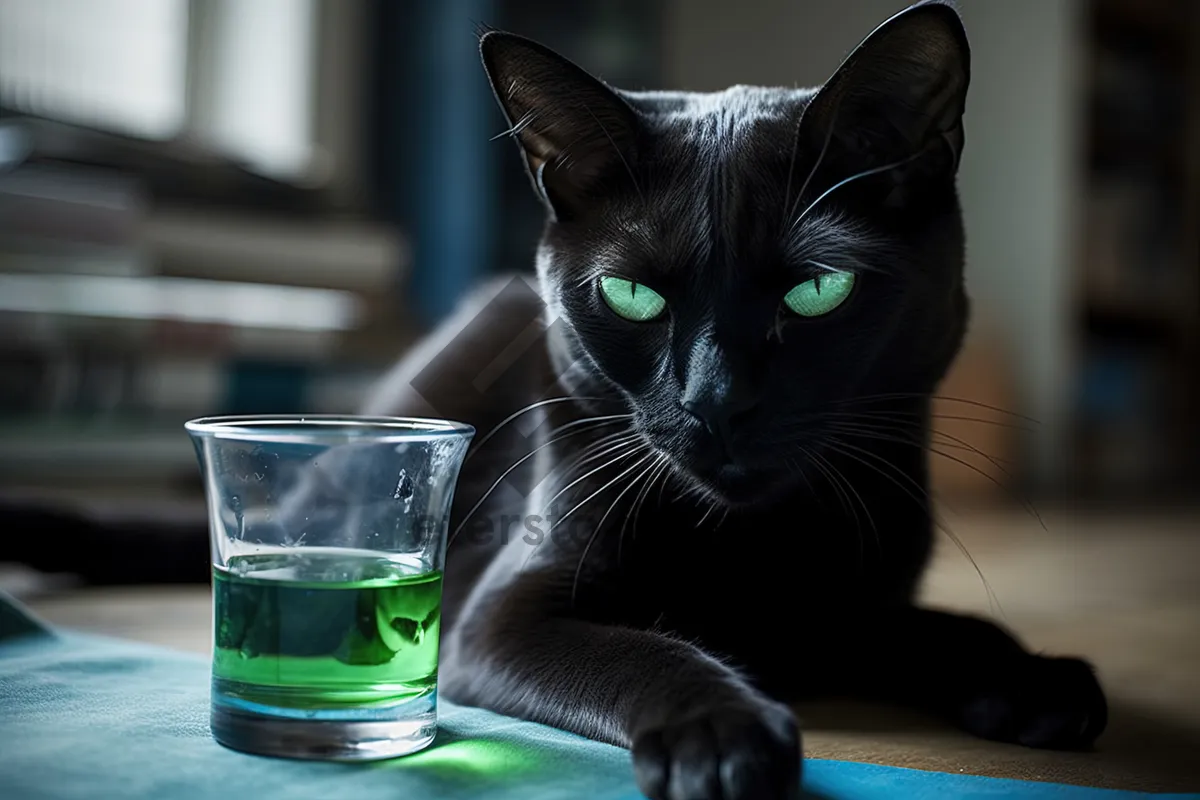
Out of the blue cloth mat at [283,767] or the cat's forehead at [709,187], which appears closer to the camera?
the blue cloth mat at [283,767]

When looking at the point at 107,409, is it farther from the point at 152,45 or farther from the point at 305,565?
the point at 305,565

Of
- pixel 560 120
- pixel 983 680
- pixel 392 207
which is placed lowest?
pixel 983 680

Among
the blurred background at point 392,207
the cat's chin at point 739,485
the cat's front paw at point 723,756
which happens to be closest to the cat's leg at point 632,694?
the cat's front paw at point 723,756

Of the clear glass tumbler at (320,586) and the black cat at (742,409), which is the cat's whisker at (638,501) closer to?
the black cat at (742,409)

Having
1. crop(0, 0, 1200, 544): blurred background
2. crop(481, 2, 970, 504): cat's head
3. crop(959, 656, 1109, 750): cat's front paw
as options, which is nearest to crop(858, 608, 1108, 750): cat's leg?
crop(959, 656, 1109, 750): cat's front paw

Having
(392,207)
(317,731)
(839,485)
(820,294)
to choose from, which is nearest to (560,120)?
(820,294)

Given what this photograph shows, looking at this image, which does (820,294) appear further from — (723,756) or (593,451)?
(723,756)

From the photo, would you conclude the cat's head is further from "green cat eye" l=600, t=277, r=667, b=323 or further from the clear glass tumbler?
the clear glass tumbler
